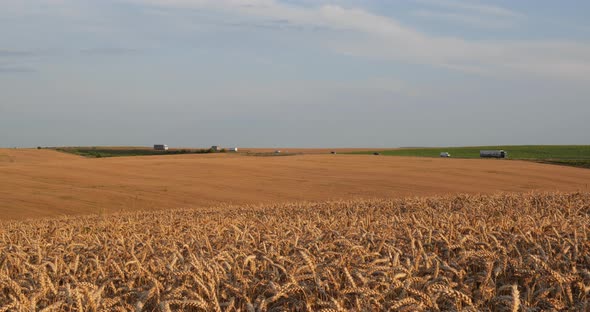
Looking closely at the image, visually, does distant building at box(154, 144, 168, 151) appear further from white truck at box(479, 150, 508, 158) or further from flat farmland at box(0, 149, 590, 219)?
flat farmland at box(0, 149, 590, 219)

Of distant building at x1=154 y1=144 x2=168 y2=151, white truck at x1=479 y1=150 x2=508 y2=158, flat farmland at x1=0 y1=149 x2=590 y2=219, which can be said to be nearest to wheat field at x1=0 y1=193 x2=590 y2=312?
flat farmland at x1=0 y1=149 x2=590 y2=219

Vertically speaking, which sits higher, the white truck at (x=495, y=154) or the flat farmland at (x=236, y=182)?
the white truck at (x=495, y=154)

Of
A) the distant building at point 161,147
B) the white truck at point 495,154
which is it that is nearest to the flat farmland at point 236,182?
the white truck at point 495,154

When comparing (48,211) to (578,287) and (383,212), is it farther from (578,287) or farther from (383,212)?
(578,287)

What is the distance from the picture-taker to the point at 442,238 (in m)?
6.65

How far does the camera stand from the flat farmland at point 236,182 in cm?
2652

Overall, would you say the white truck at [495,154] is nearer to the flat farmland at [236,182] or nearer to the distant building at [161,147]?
the flat farmland at [236,182]

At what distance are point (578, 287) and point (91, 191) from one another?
89.4 ft

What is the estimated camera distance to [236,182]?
34.3 m

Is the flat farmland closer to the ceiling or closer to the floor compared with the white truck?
closer to the floor

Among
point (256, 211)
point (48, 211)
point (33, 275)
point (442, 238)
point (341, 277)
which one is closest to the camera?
point (341, 277)

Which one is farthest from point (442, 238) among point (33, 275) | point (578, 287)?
point (33, 275)

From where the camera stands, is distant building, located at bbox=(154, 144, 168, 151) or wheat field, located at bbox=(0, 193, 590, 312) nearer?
wheat field, located at bbox=(0, 193, 590, 312)

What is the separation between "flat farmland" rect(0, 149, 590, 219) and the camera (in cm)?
2652
